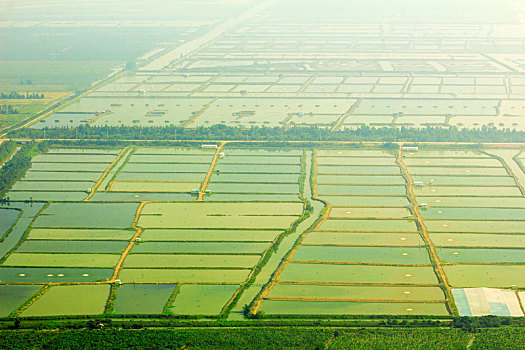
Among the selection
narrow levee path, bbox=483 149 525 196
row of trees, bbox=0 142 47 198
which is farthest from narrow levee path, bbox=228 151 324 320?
row of trees, bbox=0 142 47 198

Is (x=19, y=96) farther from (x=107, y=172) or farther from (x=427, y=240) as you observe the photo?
(x=427, y=240)

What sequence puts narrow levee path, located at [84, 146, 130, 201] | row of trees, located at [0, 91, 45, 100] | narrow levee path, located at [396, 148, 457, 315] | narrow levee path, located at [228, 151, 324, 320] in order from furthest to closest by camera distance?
row of trees, located at [0, 91, 45, 100], narrow levee path, located at [84, 146, 130, 201], narrow levee path, located at [396, 148, 457, 315], narrow levee path, located at [228, 151, 324, 320]

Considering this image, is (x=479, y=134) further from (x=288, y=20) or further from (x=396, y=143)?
(x=288, y=20)

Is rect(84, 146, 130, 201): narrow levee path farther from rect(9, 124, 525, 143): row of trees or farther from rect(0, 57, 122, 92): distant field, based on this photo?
rect(0, 57, 122, 92): distant field

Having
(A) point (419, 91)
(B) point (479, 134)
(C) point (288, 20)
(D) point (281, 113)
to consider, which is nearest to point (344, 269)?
(B) point (479, 134)

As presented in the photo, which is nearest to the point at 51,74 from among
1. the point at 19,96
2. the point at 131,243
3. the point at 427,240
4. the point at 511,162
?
the point at 19,96

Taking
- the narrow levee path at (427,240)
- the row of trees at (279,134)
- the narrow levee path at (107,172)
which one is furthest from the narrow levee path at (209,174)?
the narrow levee path at (427,240)
